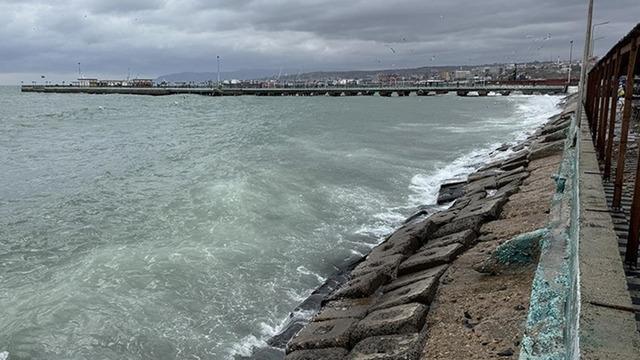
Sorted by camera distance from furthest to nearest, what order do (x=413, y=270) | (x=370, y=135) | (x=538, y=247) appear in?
1. (x=370, y=135)
2. (x=413, y=270)
3. (x=538, y=247)

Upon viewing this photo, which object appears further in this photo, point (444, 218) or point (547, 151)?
point (547, 151)

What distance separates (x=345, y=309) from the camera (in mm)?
8453

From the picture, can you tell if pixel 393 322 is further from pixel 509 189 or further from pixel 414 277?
pixel 509 189

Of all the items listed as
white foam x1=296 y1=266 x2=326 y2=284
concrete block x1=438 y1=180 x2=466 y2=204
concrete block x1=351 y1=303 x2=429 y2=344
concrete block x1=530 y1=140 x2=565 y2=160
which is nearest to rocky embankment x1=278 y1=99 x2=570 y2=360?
concrete block x1=351 y1=303 x2=429 y2=344

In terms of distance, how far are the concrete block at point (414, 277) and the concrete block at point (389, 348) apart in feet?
6.23

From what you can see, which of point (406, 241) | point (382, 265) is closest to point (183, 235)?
point (406, 241)

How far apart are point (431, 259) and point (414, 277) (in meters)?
0.72

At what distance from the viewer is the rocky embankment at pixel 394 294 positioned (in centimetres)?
678

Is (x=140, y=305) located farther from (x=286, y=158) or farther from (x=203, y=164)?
(x=286, y=158)

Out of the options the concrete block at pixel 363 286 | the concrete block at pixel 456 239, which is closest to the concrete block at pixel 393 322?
the concrete block at pixel 363 286

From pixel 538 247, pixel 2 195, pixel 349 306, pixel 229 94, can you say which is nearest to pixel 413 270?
pixel 349 306

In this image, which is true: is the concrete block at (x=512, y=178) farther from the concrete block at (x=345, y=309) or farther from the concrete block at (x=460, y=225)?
the concrete block at (x=345, y=309)

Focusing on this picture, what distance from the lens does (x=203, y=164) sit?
85.2 ft

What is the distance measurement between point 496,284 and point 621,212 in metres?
2.31
